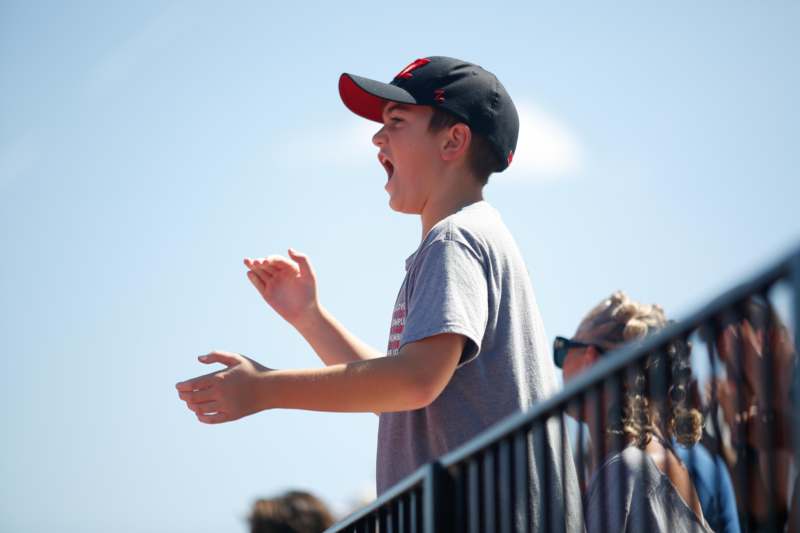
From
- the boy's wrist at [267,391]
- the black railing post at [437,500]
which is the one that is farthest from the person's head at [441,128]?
the black railing post at [437,500]

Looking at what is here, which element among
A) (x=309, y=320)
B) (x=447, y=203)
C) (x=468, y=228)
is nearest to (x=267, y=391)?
(x=468, y=228)

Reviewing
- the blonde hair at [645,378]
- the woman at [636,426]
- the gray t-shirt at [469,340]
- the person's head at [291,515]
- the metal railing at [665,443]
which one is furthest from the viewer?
the person's head at [291,515]

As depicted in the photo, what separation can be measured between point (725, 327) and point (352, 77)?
6.81 ft

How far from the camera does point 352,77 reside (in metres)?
3.83

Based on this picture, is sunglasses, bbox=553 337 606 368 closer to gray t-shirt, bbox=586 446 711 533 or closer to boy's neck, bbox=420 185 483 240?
gray t-shirt, bbox=586 446 711 533

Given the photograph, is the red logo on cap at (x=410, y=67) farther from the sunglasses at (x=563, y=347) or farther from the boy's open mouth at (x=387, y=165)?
the sunglasses at (x=563, y=347)

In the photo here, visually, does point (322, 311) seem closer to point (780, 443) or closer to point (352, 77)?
point (352, 77)

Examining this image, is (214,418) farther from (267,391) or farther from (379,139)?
(379,139)

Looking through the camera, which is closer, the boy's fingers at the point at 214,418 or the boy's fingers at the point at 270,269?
the boy's fingers at the point at 214,418

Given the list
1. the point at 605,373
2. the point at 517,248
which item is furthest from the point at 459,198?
the point at 605,373

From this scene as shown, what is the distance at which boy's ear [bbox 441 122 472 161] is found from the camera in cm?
365

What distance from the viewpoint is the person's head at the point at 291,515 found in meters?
5.81

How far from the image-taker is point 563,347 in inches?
194

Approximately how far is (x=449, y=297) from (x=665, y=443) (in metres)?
0.78
